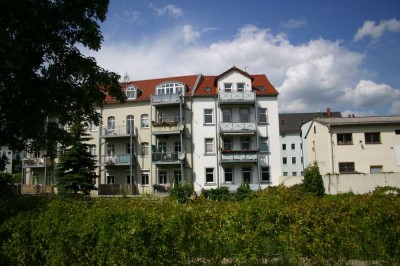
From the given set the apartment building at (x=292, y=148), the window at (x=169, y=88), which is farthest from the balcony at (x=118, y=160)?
the apartment building at (x=292, y=148)

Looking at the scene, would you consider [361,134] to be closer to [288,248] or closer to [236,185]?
[236,185]

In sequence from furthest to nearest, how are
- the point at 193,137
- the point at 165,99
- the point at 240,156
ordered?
1. the point at 165,99
2. the point at 193,137
3. the point at 240,156

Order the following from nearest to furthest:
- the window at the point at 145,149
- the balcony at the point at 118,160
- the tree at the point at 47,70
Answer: the tree at the point at 47,70
the balcony at the point at 118,160
the window at the point at 145,149

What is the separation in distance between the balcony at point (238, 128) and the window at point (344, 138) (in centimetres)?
785

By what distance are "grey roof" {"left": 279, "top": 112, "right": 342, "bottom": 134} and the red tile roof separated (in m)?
32.5

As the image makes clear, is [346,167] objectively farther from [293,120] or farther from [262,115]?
[293,120]

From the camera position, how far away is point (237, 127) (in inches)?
1358

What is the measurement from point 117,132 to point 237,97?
13.2 meters

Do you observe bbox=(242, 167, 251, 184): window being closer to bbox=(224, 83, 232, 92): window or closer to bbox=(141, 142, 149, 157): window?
bbox=(224, 83, 232, 92): window

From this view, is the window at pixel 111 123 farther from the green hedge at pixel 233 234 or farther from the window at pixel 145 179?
the green hedge at pixel 233 234

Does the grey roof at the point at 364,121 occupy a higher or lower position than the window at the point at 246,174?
higher

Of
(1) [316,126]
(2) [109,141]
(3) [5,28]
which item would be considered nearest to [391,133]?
(1) [316,126]

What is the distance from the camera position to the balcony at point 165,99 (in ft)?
115

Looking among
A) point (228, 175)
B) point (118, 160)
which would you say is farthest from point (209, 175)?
point (118, 160)
